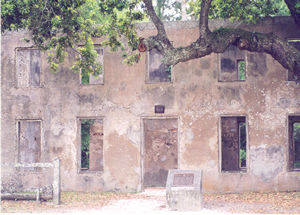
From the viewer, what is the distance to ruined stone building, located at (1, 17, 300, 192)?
13891 millimetres

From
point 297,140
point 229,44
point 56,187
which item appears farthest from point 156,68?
point 297,140

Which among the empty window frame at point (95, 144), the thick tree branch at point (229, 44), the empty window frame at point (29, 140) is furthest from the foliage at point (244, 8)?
the empty window frame at point (95, 144)

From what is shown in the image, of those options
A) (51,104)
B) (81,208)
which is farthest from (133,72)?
(81,208)

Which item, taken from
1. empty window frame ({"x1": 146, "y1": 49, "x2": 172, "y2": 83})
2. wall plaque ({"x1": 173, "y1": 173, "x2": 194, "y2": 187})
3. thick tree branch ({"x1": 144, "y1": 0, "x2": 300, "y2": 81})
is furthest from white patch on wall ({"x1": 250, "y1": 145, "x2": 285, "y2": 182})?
empty window frame ({"x1": 146, "y1": 49, "x2": 172, "y2": 83})

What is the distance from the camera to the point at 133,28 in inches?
491

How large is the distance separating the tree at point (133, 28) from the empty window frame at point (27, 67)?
271 centimetres

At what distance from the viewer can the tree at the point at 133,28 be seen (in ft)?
36.7

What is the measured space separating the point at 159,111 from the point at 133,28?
3159mm

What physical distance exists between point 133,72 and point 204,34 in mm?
3933

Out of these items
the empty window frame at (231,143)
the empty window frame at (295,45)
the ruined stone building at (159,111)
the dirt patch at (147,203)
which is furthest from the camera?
the empty window frame at (231,143)

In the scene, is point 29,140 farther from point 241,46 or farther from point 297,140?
point 297,140

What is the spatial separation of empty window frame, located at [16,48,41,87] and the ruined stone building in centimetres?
8

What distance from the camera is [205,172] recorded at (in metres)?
14.0

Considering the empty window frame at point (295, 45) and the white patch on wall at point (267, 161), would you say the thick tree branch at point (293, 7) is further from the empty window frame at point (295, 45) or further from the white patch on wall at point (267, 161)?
the white patch on wall at point (267, 161)
